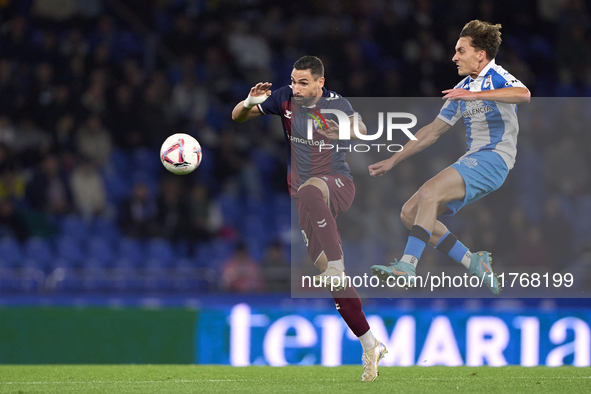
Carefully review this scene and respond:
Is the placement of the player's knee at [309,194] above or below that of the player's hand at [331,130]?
below

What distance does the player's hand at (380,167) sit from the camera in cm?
692

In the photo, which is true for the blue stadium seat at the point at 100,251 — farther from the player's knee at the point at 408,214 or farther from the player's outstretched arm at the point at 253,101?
the player's knee at the point at 408,214

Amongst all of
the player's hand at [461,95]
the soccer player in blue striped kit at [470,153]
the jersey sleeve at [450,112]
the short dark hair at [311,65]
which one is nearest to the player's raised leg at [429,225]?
the soccer player in blue striped kit at [470,153]

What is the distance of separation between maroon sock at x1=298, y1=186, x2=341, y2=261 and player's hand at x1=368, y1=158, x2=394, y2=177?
492 millimetres

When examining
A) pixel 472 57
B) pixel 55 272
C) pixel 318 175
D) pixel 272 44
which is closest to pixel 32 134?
pixel 55 272

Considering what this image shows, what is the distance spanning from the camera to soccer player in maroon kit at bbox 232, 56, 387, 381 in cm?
663

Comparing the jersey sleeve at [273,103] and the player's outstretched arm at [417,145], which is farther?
the player's outstretched arm at [417,145]

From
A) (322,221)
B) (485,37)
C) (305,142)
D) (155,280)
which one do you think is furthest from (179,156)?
(155,280)

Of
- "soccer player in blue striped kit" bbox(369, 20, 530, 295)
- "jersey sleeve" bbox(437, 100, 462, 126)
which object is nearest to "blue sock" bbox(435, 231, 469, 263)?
"soccer player in blue striped kit" bbox(369, 20, 530, 295)

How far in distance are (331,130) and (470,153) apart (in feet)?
3.63

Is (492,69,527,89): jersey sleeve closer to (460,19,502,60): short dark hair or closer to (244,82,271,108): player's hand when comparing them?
(460,19,502,60): short dark hair

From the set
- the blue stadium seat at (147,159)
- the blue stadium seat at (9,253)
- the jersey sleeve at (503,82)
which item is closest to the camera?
the jersey sleeve at (503,82)

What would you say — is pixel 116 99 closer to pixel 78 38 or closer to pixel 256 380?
pixel 78 38

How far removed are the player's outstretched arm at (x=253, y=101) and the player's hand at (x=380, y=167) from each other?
3.34 ft
